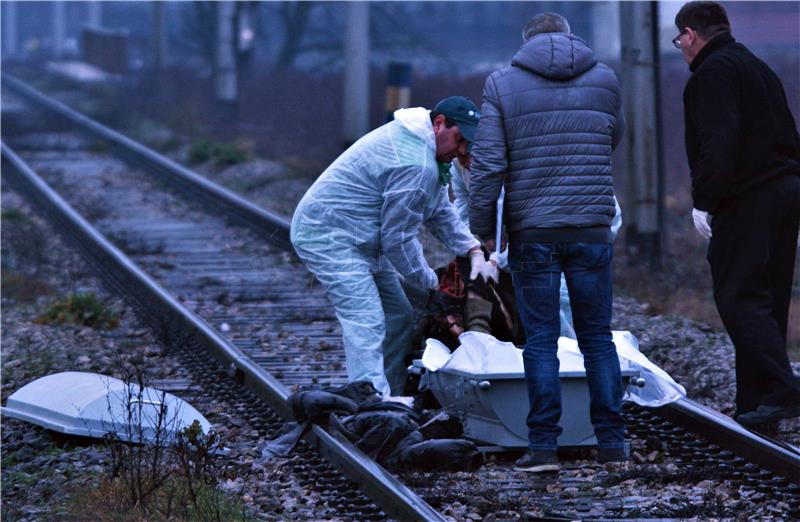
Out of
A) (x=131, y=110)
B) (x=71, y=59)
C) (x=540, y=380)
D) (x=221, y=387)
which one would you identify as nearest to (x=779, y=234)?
(x=540, y=380)

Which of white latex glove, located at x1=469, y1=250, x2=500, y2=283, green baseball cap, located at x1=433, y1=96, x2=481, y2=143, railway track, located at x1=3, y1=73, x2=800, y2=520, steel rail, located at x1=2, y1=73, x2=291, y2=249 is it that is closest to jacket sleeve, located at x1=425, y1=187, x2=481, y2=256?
white latex glove, located at x1=469, y1=250, x2=500, y2=283

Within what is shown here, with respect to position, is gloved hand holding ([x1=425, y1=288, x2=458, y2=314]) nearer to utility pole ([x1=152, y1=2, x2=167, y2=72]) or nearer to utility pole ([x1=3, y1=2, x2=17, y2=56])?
utility pole ([x1=152, y1=2, x2=167, y2=72])

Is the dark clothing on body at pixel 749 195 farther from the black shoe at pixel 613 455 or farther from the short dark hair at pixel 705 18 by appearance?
the black shoe at pixel 613 455

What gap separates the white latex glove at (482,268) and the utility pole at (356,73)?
13.1m

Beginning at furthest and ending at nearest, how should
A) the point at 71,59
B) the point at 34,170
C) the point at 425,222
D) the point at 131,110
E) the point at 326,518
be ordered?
the point at 71,59 < the point at 131,110 < the point at 34,170 < the point at 425,222 < the point at 326,518

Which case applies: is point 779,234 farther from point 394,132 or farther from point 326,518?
point 326,518

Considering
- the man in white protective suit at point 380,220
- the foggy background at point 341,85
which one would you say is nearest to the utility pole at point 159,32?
the foggy background at point 341,85

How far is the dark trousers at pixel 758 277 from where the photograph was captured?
693cm

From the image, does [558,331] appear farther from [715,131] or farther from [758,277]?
[715,131]

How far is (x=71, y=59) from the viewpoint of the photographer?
52.8 metres

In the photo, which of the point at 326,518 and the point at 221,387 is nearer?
the point at 326,518

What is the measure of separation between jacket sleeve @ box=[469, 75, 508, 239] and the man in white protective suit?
55 centimetres

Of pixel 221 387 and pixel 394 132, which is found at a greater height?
pixel 394 132

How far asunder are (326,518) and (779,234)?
8.57ft
